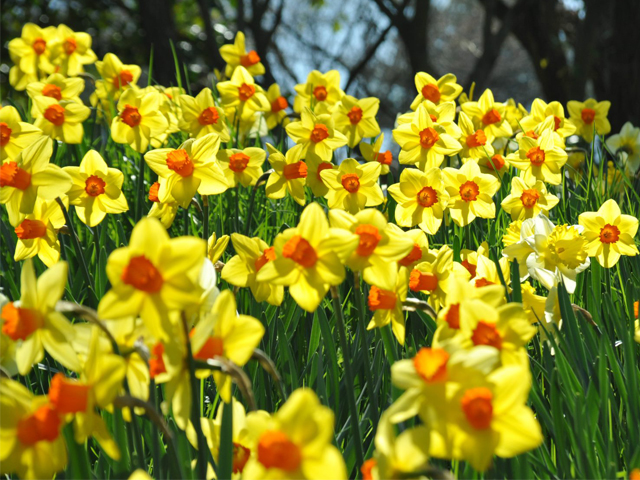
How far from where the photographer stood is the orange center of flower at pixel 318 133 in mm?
2176

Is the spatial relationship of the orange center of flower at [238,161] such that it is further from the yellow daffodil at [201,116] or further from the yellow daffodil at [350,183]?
the yellow daffodil at [350,183]

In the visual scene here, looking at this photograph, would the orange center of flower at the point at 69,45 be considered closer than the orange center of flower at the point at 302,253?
No

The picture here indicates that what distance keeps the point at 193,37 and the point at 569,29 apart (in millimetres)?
5437

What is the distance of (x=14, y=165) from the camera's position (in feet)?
5.09

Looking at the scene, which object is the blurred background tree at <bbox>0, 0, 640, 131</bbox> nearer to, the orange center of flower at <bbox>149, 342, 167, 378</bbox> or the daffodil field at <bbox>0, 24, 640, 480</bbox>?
the daffodil field at <bbox>0, 24, 640, 480</bbox>

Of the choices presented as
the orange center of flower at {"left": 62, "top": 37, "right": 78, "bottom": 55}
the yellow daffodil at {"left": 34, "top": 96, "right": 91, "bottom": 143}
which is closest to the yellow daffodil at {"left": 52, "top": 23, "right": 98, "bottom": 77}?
the orange center of flower at {"left": 62, "top": 37, "right": 78, "bottom": 55}

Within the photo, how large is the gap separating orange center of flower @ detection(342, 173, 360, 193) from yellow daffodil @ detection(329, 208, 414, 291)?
678 millimetres

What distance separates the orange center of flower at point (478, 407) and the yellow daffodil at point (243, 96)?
220 cm

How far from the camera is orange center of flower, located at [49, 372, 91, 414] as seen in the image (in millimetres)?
845

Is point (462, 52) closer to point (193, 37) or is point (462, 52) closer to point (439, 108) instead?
point (193, 37)

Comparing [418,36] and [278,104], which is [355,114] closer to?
[278,104]

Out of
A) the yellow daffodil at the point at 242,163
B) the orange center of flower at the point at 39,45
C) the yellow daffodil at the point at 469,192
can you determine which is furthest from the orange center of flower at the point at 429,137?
the orange center of flower at the point at 39,45

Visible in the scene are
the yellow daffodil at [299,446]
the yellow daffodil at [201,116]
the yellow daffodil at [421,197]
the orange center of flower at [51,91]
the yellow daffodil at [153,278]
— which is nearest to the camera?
the yellow daffodil at [299,446]

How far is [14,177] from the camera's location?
1.53 m
